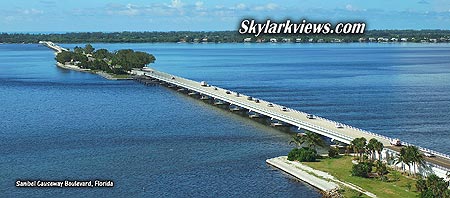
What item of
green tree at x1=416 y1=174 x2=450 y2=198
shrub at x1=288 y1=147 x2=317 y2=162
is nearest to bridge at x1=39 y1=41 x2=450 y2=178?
green tree at x1=416 y1=174 x2=450 y2=198

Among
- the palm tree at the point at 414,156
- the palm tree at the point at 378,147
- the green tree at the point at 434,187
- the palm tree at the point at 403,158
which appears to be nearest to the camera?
the green tree at the point at 434,187

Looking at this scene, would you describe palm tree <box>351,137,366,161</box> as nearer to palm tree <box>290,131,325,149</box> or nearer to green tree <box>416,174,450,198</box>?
palm tree <box>290,131,325,149</box>

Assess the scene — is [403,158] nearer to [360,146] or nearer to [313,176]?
[360,146]

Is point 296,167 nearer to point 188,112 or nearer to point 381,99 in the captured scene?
point 188,112

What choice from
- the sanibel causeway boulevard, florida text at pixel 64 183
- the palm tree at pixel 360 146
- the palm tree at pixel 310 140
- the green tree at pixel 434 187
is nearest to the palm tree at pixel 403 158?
the palm tree at pixel 360 146

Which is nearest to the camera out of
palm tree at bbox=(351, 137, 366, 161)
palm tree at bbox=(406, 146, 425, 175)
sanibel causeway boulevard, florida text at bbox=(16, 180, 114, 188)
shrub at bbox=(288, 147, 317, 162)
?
palm tree at bbox=(406, 146, 425, 175)

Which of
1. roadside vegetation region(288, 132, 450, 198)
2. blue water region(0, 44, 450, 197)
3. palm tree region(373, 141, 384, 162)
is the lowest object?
blue water region(0, 44, 450, 197)

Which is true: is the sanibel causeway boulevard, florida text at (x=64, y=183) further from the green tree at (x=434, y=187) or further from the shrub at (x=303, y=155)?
the green tree at (x=434, y=187)
